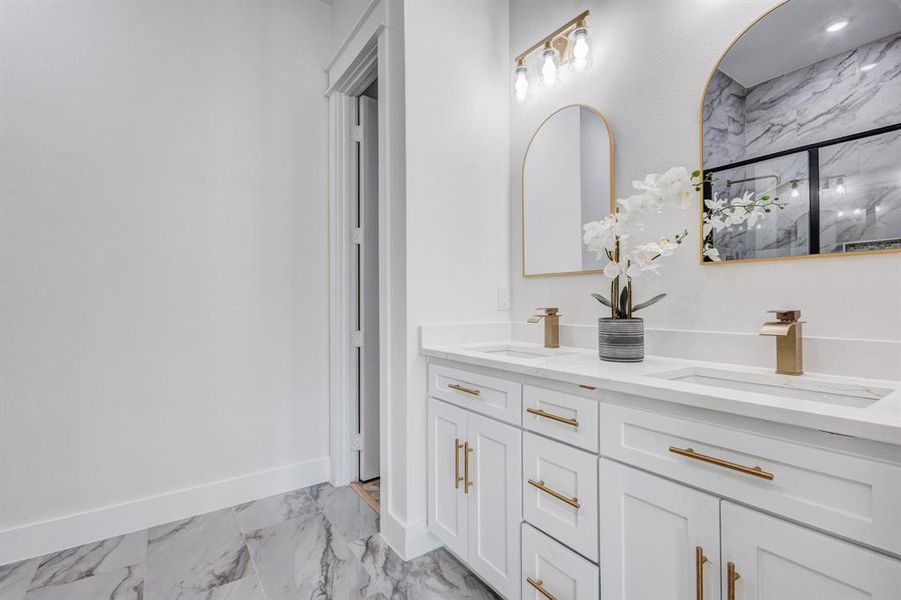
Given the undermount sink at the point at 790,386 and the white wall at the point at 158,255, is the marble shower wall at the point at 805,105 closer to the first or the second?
the undermount sink at the point at 790,386

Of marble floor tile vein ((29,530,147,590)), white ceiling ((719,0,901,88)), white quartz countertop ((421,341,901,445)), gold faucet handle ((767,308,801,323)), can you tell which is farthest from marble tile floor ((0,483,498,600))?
white ceiling ((719,0,901,88))

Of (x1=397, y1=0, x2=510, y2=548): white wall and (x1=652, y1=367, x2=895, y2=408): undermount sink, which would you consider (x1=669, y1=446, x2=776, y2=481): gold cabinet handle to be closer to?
(x1=652, y1=367, x2=895, y2=408): undermount sink

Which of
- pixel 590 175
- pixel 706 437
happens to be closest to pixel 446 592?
pixel 706 437

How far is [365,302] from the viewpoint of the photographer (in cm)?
253

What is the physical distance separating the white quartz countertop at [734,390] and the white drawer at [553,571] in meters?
0.48

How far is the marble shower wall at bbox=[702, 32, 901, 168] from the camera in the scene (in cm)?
103

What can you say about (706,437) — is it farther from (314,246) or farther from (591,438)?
(314,246)

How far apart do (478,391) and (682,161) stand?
1048 millimetres

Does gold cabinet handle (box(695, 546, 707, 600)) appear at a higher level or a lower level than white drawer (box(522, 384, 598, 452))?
lower

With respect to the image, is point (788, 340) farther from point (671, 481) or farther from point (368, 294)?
point (368, 294)

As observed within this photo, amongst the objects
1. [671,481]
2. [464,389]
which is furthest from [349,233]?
[671,481]

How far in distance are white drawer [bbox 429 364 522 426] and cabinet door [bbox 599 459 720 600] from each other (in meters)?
0.36

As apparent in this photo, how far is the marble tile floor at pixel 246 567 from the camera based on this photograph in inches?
60.6

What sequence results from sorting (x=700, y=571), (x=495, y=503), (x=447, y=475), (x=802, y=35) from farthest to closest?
(x=447, y=475) → (x=495, y=503) → (x=802, y=35) → (x=700, y=571)
